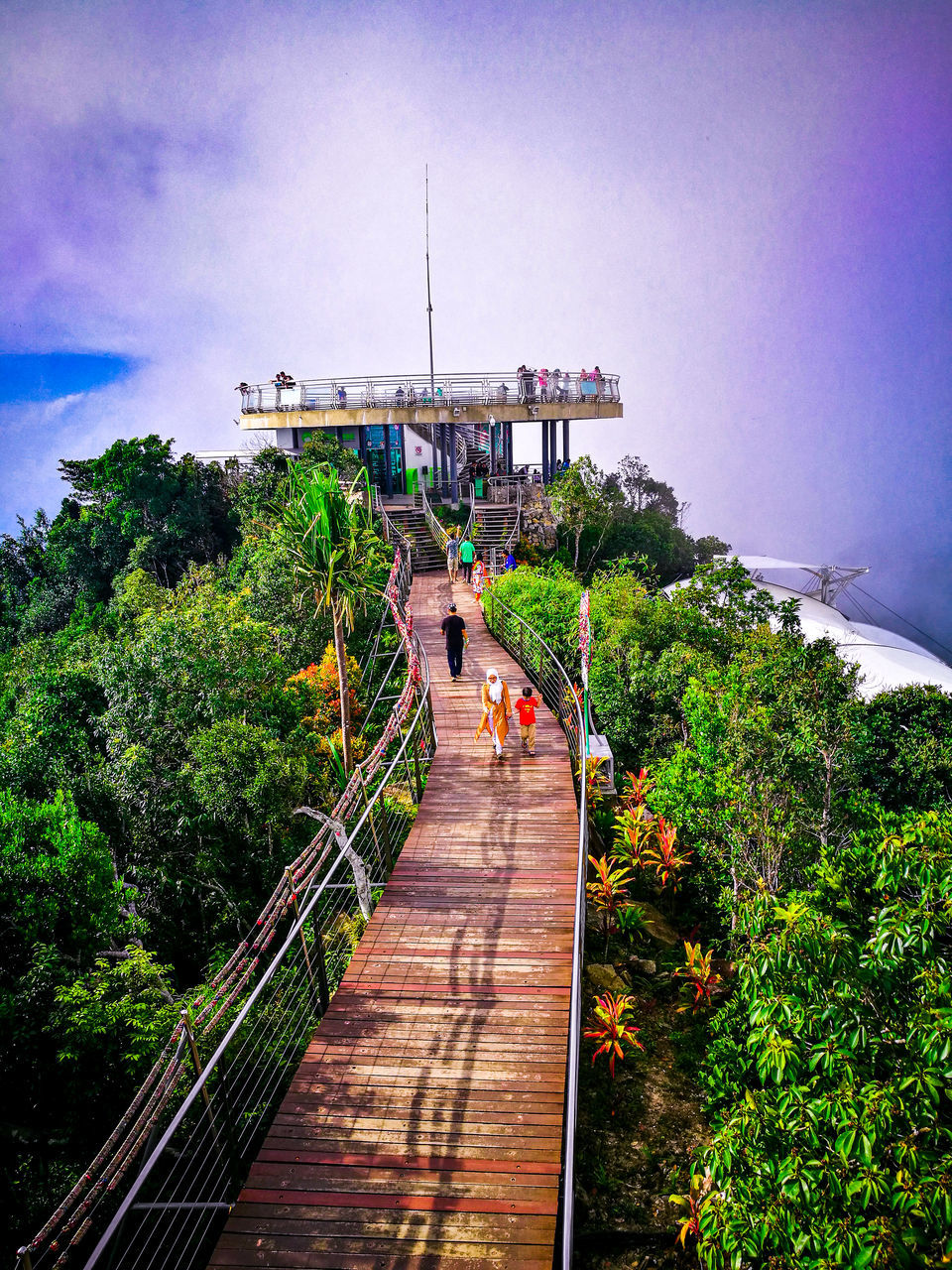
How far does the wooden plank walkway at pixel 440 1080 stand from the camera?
4.57 meters


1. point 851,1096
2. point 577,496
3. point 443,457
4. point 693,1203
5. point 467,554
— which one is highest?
point 443,457

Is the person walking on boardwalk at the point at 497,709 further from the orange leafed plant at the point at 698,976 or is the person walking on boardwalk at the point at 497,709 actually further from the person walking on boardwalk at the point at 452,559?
the person walking on boardwalk at the point at 452,559

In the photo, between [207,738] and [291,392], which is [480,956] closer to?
[207,738]

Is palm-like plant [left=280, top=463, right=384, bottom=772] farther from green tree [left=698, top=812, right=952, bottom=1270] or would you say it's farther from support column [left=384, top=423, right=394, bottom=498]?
support column [left=384, top=423, right=394, bottom=498]

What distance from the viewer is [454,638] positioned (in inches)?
543

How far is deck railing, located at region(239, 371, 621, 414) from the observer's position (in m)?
28.9

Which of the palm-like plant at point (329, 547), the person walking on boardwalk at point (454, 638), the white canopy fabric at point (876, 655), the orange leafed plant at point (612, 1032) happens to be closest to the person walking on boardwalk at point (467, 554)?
the white canopy fabric at point (876, 655)

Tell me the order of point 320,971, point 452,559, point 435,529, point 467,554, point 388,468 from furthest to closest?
1. point 388,468
2. point 435,529
3. point 452,559
4. point 467,554
5. point 320,971

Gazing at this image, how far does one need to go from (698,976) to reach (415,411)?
2486 cm

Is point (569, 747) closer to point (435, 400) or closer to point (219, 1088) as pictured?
point (219, 1088)

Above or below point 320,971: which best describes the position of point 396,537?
above

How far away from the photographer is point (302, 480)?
43.0ft

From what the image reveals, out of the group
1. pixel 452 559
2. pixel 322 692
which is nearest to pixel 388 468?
pixel 452 559

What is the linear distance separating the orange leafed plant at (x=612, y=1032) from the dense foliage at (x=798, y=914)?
72 centimetres
